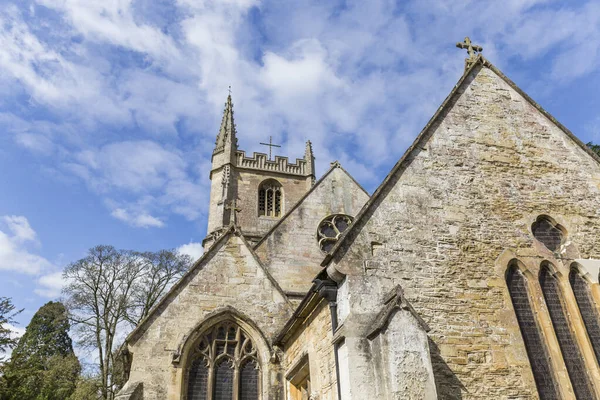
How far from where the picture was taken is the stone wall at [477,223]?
7.06 meters

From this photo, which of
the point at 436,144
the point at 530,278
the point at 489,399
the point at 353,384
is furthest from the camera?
the point at 436,144

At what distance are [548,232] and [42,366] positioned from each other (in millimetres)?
23493

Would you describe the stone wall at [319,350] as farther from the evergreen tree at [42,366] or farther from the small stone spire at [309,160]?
the small stone spire at [309,160]

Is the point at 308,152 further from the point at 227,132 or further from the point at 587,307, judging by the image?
the point at 587,307

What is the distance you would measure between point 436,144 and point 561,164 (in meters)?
2.65

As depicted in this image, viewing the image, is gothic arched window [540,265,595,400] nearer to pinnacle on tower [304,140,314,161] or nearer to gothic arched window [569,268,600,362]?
gothic arched window [569,268,600,362]

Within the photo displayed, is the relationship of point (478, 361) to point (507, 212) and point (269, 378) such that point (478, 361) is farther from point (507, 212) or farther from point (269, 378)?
point (269, 378)

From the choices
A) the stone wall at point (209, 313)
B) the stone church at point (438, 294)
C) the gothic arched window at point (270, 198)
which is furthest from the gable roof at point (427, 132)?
the gothic arched window at point (270, 198)

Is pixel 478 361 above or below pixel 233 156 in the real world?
below

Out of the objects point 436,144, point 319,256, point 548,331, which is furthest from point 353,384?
point 319,256

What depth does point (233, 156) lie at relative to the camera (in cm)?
3133

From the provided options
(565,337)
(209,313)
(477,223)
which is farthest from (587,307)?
(209,313)

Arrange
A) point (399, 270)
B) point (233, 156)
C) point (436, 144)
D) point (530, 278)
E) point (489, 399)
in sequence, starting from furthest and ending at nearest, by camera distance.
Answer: point (233, 156) → point (436, 144) → point (530, 278) → point (399, 270) → point (489, 399)

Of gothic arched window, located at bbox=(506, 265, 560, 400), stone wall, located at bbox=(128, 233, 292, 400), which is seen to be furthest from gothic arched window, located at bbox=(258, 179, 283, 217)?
gothic arched window, located at bbox=(506, 265, 560, 400)
